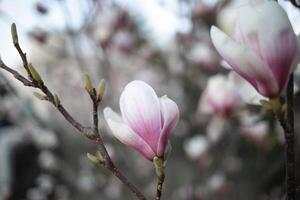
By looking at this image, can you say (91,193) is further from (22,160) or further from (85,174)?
(22,160)

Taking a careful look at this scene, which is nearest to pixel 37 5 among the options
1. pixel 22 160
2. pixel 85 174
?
pixel 85 174

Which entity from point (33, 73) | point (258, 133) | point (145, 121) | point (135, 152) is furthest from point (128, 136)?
point (135, 152)

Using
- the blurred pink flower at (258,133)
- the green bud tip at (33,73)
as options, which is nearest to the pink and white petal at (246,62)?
the green bud tip at (33,73)

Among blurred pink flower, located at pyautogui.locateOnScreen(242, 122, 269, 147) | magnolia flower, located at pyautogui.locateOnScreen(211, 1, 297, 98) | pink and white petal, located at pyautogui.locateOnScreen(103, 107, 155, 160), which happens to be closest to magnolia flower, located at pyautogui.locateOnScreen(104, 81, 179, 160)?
pink and white petal, located at pyautogui.locateOnScreen(103, 107, 155, 160)

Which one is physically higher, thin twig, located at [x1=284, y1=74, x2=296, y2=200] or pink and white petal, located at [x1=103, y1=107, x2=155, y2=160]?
pink and white petal, located at [x1=103, y1=107, x2=155, y2=160]

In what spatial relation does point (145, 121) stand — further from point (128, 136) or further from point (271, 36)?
point (271, 36)

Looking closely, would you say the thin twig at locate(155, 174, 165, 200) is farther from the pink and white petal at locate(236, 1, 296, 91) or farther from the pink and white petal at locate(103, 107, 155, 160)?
the pink and white petal at locate(236, 1, 296, 91)

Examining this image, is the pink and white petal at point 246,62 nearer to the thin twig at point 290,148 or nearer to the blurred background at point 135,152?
the thin twig at point 290,148
